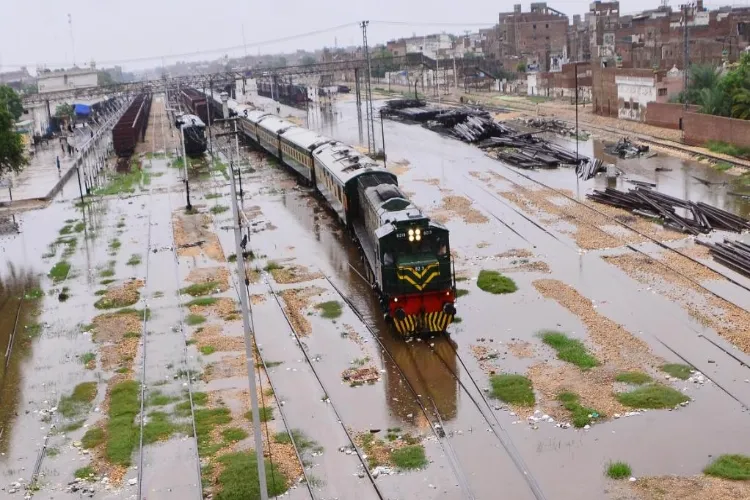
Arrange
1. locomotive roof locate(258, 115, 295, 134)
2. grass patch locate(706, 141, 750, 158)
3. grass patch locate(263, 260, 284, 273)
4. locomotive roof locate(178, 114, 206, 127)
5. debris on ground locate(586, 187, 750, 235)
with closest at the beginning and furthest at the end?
grass patch locate(263, 260, 284, 273)
debris on ground locate(586, 187, 750, 235)
grass patch locate(706, 141, 750, 158)
locomotive roof locate(258, 115, 295, 134)
locomotive roof locate(178, 114, 206, 127)

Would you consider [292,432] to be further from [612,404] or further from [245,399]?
[612,404]

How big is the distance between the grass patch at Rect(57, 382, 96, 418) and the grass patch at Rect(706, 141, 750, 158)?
110ft

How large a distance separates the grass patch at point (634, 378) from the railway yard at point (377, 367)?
52 millimetres

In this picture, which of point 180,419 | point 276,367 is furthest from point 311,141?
point 180,419

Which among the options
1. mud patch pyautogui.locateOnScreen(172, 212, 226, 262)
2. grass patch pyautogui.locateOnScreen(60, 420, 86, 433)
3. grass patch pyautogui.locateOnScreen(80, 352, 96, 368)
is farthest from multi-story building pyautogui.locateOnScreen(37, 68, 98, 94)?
grass patch pyautogui.locateOnScreen(60, 420, 86, 433)

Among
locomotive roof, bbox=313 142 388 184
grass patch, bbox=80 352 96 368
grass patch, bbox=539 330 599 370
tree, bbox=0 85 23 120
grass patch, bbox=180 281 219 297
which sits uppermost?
tree, bbox=0 85 23 120

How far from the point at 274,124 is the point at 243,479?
4072 centimetres

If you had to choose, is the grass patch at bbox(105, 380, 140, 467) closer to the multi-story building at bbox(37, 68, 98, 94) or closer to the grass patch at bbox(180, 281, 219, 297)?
the grass patch at bbox(180, 281, 219, 297)

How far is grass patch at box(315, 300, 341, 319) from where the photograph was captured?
69.7 ft

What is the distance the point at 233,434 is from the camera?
1473 cm

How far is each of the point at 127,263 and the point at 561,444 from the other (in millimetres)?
19423

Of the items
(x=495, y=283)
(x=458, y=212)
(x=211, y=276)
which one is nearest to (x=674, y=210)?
(x=458, y=212)

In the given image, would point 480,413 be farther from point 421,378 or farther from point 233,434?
point 233,434

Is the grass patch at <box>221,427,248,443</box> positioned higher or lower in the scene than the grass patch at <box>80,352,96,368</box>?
lower
